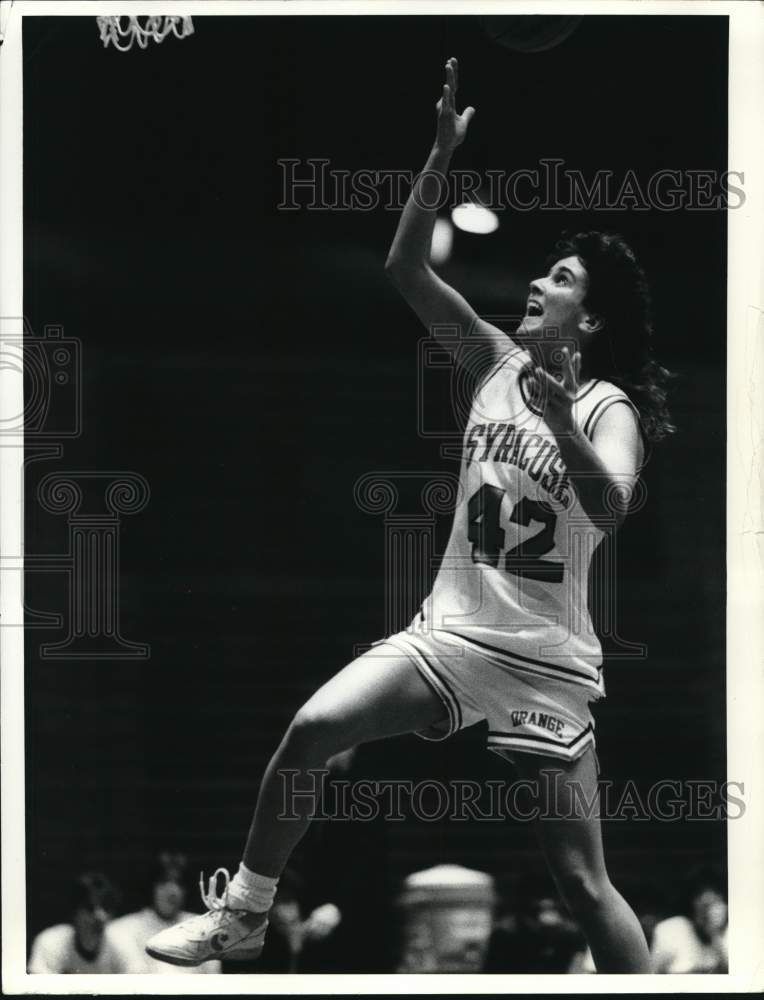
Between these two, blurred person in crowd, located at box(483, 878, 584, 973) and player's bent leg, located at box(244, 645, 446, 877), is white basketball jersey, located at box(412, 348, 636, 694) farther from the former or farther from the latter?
blurred person in crowd, located at box(483, 878, 584, 973)

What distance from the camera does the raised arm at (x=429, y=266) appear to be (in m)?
4.54

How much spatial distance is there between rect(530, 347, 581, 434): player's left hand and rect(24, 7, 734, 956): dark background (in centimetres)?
31

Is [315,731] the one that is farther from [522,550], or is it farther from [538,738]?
[522,550]

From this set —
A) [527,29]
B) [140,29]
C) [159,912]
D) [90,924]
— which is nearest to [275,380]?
[140,29]

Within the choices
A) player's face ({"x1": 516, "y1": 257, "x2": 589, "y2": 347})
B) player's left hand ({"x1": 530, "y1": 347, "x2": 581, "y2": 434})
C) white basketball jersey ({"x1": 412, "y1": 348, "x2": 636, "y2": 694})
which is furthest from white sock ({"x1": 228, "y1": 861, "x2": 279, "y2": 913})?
player's face ({"x1": 516, "y1": 257, "x2": 589, "y2": 347})

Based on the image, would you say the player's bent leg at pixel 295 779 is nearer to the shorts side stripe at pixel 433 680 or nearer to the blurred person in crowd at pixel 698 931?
the shorts side stripe at pixel 433 680

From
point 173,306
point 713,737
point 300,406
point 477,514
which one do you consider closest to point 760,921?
point 713,737

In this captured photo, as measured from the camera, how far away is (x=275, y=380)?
461cm

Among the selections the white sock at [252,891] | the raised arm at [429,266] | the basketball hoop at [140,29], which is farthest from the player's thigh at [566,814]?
the basketball hoop at [140,29]

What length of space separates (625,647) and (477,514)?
736mm

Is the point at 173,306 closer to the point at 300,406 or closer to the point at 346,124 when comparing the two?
the point at 300,406

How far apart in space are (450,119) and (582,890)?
281cm

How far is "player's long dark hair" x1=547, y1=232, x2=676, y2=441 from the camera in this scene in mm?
4543

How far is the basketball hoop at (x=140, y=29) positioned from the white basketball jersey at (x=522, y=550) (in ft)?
5.62
